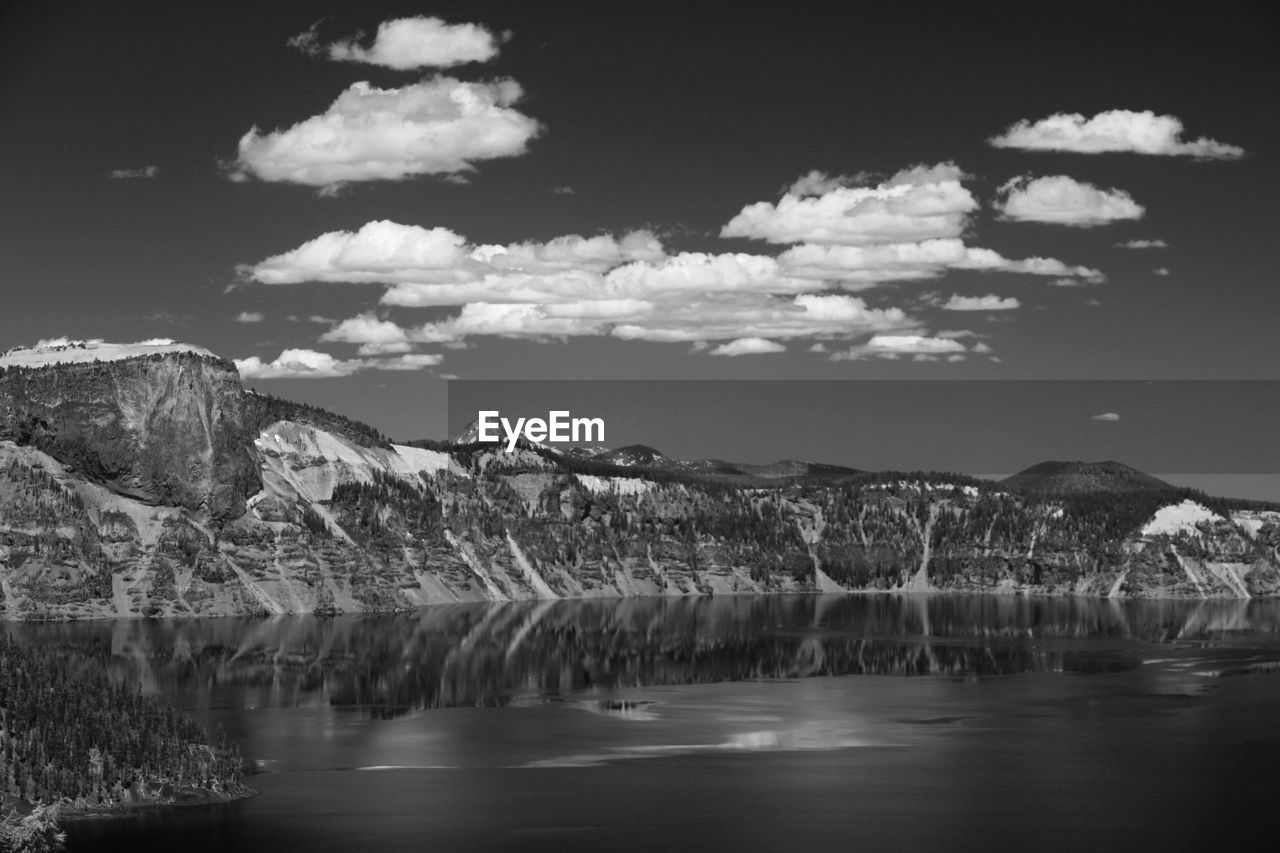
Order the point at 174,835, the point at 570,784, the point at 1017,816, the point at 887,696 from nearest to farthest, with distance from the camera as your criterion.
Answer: the point at 174,835, the point at 1017,816, the point at 570,784, the point at 887,696

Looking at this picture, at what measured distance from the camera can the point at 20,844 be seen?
284ft

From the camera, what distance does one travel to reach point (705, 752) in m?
126

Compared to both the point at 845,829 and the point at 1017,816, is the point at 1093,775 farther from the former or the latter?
the point at 845,829

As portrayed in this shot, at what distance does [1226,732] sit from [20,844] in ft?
311

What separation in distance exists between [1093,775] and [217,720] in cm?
6675

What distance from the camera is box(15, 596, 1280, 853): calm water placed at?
96750mm

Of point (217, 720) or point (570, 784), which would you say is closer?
point (570, 784)

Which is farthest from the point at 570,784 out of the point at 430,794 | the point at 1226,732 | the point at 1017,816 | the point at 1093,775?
the point at 1226,732

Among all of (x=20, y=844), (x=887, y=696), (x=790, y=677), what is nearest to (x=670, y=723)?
(x=887, y=696)

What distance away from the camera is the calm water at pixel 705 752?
317ft

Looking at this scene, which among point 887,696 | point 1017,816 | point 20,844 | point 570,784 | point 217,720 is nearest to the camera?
point 20,844

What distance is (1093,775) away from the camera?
11781 centimetres

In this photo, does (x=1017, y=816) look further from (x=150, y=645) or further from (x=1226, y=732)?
(x=150, y=645)

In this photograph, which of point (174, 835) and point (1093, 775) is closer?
point (174, 835)
